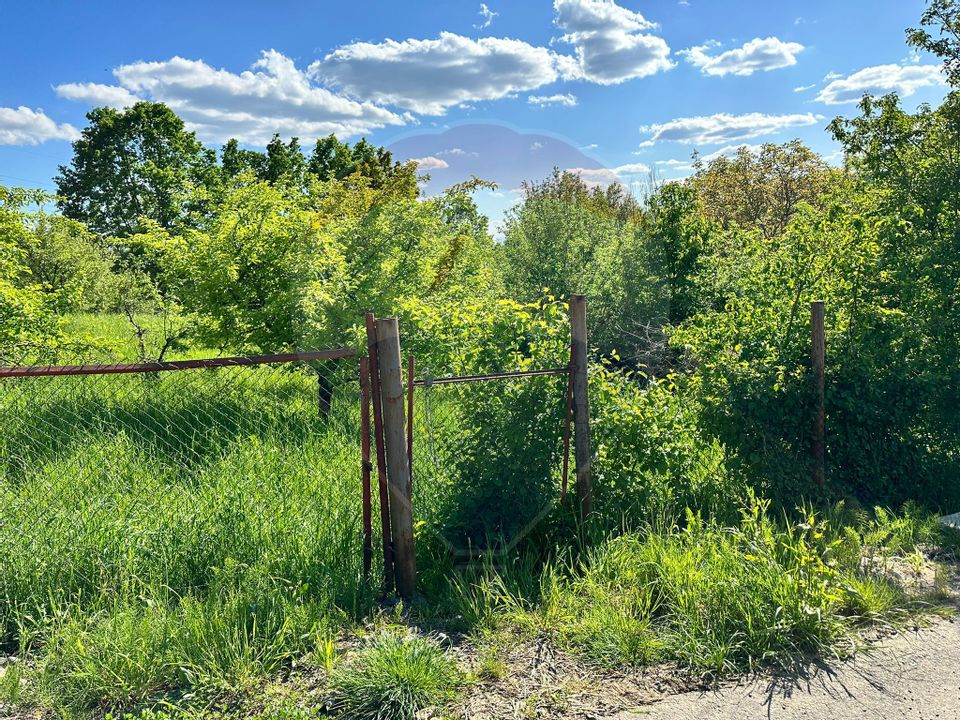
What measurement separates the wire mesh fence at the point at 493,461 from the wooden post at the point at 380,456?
0.35 metres

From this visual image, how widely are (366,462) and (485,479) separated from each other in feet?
2.68

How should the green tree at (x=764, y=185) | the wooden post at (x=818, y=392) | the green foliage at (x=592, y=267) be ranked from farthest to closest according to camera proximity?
the green tree at (x=764, y=185), the green foliage at (x=592, y=267), the wooden post at (x=818, y=392)

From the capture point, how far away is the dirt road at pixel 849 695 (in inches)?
111

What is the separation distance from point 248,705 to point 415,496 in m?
1.62

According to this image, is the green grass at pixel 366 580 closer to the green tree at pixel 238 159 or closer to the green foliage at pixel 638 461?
the green foliage at pixel 638 461

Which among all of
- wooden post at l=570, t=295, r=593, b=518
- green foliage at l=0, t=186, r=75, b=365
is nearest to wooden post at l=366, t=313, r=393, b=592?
wooden post at l=570, t=295, r=593, b=518

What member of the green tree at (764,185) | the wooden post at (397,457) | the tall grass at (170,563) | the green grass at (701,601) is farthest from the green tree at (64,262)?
the green tree at (764,185)

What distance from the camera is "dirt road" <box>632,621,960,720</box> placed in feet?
9.28

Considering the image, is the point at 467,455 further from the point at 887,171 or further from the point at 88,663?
the point at 887,171

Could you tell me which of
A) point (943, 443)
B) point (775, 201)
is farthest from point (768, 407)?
point (775, 201)

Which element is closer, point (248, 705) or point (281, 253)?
point (248, 705)

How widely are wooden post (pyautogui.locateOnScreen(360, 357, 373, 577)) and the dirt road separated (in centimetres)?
164

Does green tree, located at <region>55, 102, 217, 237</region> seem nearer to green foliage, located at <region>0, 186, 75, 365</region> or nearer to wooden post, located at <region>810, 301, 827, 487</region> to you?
green foliage, located at <region>0, 186, 75, 365</region>

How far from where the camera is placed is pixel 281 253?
28.8ft
